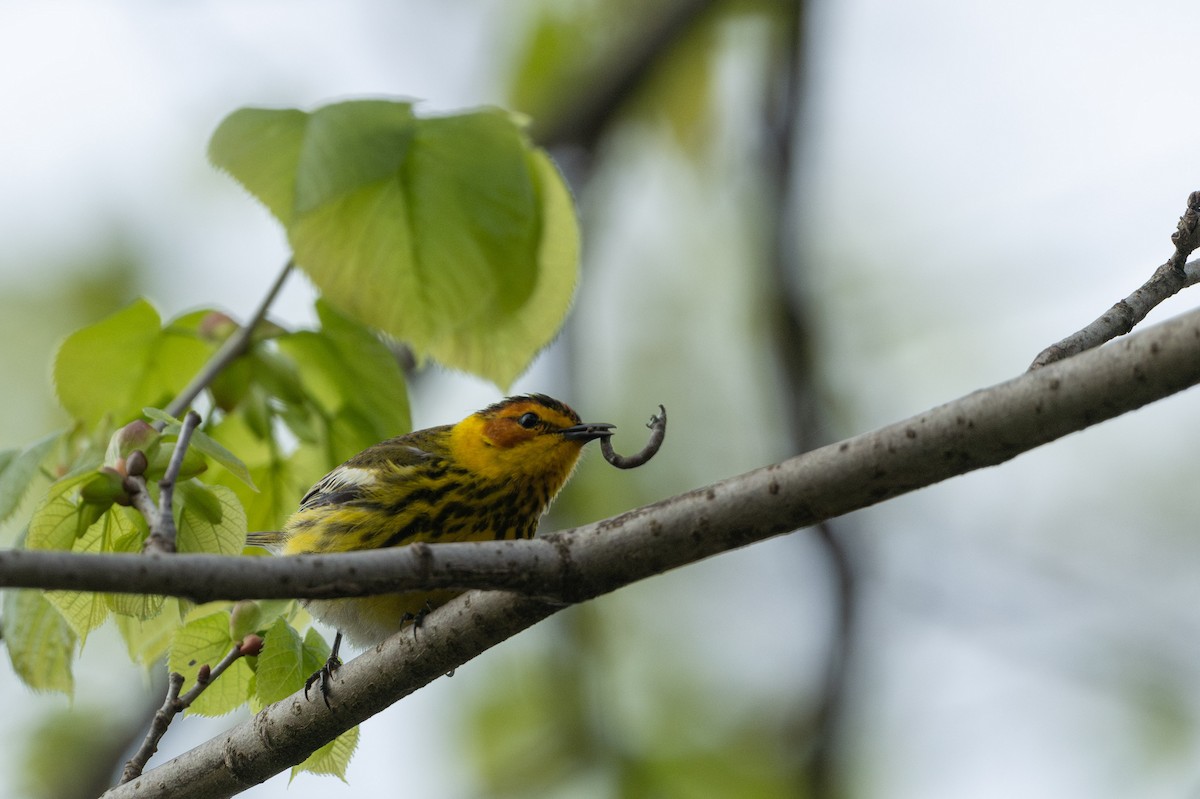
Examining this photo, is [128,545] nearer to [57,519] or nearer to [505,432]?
[57,519]

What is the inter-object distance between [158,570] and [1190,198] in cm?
220

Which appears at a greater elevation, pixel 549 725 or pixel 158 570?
pixel 158 570

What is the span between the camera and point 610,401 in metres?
7.64

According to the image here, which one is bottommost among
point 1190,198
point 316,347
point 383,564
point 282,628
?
point 282,628

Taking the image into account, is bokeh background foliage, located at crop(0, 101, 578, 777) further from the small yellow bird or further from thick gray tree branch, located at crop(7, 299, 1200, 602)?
thick gray tree branch, located at crop(7, 299, 1200, 602)

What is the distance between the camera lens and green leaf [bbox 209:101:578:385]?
3.31m

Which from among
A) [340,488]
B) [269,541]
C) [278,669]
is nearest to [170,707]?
[278,669]

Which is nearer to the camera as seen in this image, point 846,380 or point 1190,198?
point 1190,198

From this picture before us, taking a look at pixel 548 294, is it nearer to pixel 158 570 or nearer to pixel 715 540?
pixel 715 540

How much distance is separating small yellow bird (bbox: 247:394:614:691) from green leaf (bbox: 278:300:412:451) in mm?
187

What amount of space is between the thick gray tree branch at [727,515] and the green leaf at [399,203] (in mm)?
1512

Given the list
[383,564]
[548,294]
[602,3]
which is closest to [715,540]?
[383,564]

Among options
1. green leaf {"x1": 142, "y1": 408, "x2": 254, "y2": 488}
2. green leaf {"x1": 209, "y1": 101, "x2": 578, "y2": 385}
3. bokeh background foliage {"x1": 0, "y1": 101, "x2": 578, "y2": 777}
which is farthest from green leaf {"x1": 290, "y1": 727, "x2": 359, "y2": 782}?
green leaf {"x1": 209, "y1": 101, "x2": 578, "y2": 385}

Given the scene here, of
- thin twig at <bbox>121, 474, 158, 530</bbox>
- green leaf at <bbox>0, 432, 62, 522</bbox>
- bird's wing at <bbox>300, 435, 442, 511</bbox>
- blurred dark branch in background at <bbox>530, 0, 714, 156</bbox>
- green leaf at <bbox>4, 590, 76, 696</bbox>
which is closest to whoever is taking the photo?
thin twig at <bbox>121, 474, 158, 530</bbox>
